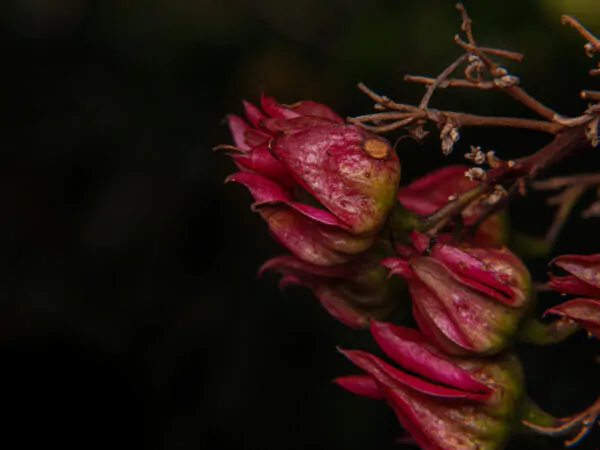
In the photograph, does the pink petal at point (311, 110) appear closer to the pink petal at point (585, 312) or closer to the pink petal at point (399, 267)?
the pink petal at point (399, 267)

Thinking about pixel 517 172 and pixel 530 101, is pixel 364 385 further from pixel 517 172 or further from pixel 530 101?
pixel 530 101

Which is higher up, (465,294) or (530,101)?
(530,101)

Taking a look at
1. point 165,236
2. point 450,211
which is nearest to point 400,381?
point 450,211

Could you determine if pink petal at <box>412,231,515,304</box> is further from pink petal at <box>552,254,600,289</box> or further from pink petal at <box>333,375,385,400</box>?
pink petal at <box>333,375,385,400</box>

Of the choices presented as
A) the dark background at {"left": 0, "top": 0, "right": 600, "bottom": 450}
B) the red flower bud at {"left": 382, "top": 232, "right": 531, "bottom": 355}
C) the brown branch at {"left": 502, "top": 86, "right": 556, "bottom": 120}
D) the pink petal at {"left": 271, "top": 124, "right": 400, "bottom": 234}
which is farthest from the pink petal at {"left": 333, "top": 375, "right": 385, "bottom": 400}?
the dark background at {"left": 0, "top": 0, "right": 600, "bottom": 450}

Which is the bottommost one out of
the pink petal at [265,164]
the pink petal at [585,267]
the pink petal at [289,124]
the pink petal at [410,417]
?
the pink petal at [410,417]

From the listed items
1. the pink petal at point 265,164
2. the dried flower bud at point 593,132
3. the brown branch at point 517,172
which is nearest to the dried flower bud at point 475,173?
the brown branch at point 517,172

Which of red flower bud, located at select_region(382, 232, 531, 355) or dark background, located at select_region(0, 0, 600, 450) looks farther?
dark background, located at select_region(0, 0, 600, 450)
